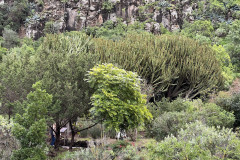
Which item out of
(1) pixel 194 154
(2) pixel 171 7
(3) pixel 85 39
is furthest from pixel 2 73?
(2) pixel 171 7

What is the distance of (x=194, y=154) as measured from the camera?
5.15m

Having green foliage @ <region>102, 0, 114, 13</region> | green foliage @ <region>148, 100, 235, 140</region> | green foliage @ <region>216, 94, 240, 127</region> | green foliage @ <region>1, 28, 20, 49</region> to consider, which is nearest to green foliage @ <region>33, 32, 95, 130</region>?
green foliage @ <region>148, 100, 235, 140</region>

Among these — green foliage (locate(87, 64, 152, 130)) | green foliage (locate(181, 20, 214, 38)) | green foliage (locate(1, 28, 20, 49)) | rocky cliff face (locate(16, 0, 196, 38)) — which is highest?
rocky cliff face (locate(16, 0, 196, 38))

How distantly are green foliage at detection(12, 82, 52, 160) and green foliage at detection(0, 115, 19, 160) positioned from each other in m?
0.88

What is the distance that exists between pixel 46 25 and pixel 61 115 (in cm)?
2826

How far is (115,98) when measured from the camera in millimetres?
7219

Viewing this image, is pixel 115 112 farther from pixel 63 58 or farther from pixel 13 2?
pixel 13 2

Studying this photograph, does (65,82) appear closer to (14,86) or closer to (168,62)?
(14,86)

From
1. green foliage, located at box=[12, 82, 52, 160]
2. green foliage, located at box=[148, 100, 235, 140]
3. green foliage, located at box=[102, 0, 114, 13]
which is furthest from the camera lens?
green foliage, located at box=[102, 0, 114, 13]

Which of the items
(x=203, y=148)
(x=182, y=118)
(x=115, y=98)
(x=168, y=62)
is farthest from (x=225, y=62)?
(x=203, y=148)

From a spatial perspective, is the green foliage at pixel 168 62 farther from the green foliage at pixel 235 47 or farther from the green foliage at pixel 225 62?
the green foliage at pixel 235 47

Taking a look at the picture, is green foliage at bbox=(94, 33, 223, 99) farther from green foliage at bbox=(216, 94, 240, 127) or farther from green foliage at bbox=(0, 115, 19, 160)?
green foliage at bbox=(0, 115, 19, 160)

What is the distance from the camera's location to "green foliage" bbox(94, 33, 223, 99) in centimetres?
1454

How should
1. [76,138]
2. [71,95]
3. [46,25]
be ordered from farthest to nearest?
[46,25]
[76,138]
[71,95]
